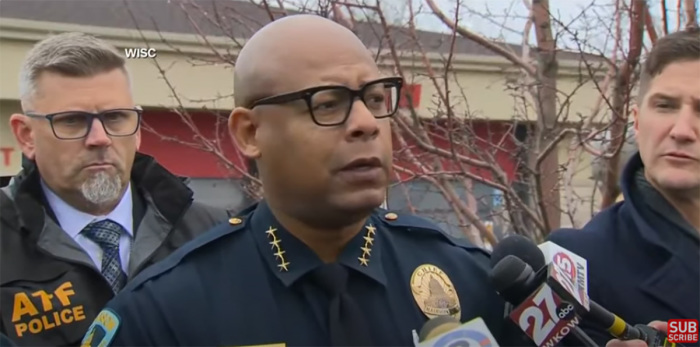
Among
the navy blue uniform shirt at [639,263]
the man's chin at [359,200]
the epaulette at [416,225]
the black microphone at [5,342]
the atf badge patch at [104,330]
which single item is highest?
the man's chin at [359,200]

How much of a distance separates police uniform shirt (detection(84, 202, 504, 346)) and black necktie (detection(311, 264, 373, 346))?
19mm

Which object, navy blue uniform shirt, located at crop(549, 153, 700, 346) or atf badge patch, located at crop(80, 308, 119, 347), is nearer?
atf badge patch, located at crop(80, 308, 119, 347)

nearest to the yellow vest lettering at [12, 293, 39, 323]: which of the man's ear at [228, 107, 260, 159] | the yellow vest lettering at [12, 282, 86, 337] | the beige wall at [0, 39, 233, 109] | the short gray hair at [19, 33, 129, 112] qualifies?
the yellow vest lettering at [12, 282, 86, 337]

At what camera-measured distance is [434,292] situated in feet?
6.04

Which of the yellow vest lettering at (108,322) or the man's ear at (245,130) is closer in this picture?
the yellow vest lettering at (108,322)

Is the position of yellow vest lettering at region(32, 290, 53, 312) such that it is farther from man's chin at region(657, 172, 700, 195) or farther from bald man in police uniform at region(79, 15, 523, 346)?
man's chin at region(657, 172, 700, 195)

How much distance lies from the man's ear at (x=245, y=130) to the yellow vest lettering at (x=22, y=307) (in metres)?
0.91

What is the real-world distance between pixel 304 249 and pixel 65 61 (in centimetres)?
116

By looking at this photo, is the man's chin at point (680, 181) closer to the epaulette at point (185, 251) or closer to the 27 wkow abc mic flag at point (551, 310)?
the 27 wkow abc mic flag at point (551, 310)

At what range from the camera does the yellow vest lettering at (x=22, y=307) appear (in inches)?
92.4

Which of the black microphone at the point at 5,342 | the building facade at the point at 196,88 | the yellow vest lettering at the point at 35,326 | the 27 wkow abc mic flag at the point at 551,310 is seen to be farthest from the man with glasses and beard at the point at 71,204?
the building facade at the point at 196,88

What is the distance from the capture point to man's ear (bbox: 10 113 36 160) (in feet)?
8.45

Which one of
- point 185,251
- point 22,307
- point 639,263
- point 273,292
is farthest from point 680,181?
point 22,307

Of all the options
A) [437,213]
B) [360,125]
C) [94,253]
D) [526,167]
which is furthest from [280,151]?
[437,213]
